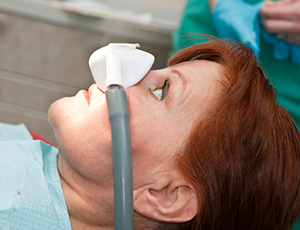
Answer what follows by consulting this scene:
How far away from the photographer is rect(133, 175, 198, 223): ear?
86 centimetres

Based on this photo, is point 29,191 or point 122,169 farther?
point 29,191

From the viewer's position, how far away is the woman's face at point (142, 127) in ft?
2.77

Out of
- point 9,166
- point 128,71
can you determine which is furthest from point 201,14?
point 9,166

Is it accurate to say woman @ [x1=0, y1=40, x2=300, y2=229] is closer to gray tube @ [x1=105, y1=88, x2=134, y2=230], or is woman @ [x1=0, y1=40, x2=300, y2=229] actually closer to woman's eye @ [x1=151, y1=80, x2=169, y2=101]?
woman's eye @ [x1=151, y1=80, x2=169, y2=101]

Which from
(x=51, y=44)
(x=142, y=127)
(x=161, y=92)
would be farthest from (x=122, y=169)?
(x=51, y=44)

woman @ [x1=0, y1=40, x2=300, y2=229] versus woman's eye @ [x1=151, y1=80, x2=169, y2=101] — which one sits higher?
woman's eye @ [x1=151, y1=80, x2=169, y2=101]

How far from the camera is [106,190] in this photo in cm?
87

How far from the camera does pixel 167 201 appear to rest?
87 cm

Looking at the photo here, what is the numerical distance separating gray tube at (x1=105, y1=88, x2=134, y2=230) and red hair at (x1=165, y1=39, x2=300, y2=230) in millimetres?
191

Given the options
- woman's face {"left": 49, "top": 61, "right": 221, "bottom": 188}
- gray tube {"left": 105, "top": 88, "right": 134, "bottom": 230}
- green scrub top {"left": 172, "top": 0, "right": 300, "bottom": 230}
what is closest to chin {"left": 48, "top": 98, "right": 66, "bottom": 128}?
woman's face {"left": 49, "top": 61, "right": 221, "bottom": 188}

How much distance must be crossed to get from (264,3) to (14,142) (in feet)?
2.96

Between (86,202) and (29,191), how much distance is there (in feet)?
0.43

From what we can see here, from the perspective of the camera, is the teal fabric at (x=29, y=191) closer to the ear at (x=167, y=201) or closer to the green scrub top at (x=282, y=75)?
the ear at (x=167, y=201)

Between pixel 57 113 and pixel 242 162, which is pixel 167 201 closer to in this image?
pixel 242 162
